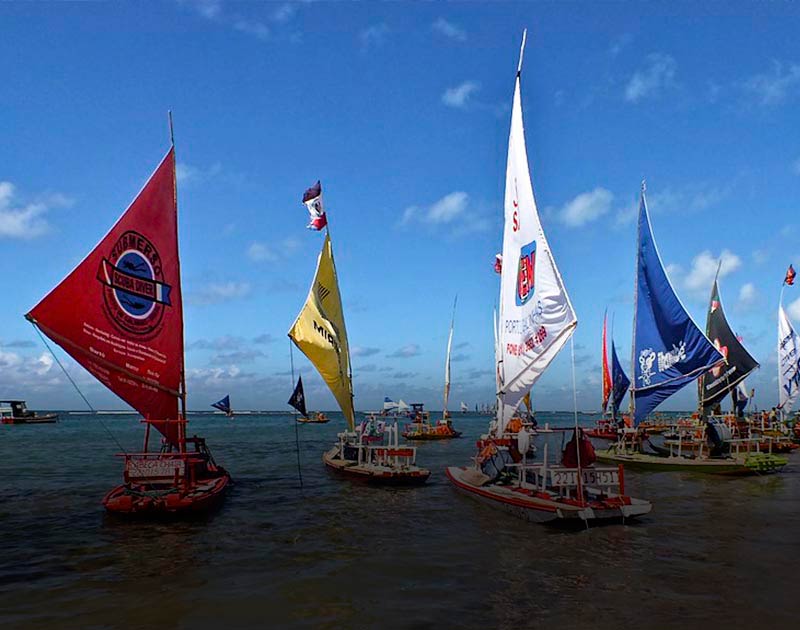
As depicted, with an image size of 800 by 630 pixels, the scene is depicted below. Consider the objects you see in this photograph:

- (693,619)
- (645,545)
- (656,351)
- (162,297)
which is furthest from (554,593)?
(656,351)

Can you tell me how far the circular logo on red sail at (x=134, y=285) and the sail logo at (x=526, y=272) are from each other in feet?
37.5

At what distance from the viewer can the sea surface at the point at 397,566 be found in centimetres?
1055

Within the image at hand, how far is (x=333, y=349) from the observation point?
24078 mm

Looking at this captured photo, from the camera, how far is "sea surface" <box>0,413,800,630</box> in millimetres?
10547

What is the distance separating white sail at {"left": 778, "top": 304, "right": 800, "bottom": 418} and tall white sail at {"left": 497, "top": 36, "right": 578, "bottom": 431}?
4328 centimetres

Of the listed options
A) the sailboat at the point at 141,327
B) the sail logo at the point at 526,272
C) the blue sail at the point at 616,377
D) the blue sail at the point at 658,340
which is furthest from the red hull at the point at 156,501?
the blue sail at the point at 616,377

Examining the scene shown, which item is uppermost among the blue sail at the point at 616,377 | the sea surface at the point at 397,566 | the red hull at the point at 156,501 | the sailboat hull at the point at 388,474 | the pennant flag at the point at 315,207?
the pennant flag at the point at 315,207

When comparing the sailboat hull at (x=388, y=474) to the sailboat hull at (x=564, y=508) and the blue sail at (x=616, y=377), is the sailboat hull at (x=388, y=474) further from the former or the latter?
the blue sail at (x=616, y=377)

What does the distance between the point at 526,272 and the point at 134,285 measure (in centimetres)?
1193

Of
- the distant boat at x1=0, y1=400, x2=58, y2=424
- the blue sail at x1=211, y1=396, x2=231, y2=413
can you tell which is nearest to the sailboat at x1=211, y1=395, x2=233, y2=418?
the blue sail at x1=211, y1=396, x2=231, y2=413

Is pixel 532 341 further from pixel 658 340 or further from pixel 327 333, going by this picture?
pixel 658 340

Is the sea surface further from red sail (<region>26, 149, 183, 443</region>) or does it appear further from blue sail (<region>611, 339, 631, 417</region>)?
blue sail (<region>611, 339, 631, 417</region>)

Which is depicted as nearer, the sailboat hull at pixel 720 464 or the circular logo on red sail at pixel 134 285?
the circular logo on red sail at pixel 134 285

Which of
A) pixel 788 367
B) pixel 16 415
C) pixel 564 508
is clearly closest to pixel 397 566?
pixel 564 508
